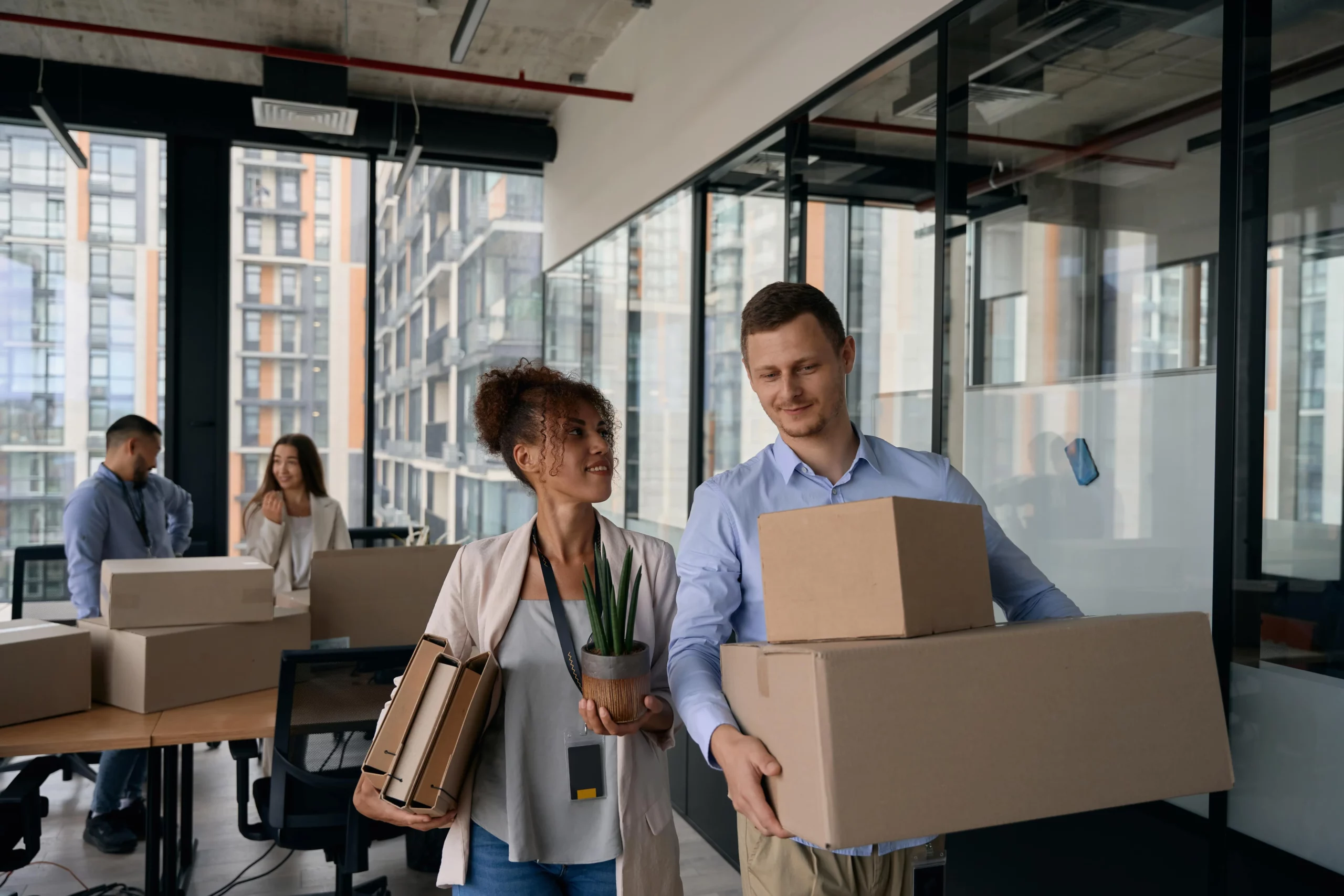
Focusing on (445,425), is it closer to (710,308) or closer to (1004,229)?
(710,308)

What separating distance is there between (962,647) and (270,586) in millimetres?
2305

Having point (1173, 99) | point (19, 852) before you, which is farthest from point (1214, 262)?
point (19, 852)

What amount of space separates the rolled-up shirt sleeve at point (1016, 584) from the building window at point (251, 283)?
6100 mm

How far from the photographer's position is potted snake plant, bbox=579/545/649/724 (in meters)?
1.40

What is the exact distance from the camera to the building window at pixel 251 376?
21.5ft

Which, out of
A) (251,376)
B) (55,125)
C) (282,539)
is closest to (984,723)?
(282,539)

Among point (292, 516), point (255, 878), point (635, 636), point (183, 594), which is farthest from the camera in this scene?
point (292, 516)

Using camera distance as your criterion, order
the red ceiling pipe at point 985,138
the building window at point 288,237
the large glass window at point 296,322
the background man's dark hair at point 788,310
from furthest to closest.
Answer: the building window at point 288,237
the large glass window at point 296,322
the red ceiling pipe at point 985,138
the background man's dark hair at point 788,310

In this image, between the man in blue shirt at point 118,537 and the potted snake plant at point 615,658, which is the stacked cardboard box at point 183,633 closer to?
the man in blue shirt at point 118,537

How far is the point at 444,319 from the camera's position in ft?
23.0

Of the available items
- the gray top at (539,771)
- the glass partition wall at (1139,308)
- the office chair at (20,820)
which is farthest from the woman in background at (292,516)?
the gray top at (539,771)

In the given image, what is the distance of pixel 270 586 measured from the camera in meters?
2.81

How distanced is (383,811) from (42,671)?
1.67 metres

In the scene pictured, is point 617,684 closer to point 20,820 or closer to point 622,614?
point 622,614
